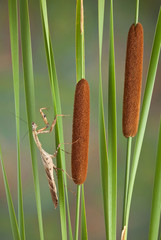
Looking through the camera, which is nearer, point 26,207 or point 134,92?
point 134,92

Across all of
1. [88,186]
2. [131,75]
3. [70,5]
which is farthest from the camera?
[88,186]

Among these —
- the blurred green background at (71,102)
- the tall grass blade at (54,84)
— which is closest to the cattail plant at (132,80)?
the tall grass blade at (54,84)

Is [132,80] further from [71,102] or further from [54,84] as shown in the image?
[71,102]

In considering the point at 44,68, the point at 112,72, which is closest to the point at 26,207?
the point at 44,68

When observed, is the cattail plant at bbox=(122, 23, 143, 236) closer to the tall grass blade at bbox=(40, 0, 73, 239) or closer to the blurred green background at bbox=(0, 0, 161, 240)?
the tall grass blade at bbox=(40, 0, 73, 239)

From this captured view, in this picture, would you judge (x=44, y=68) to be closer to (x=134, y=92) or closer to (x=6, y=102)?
(x=6, y=102)

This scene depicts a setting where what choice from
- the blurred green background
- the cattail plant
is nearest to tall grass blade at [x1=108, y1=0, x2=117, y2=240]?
the cattail plant

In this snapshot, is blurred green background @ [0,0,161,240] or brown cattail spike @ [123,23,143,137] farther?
blurred green background @ [0,0,161,240]
